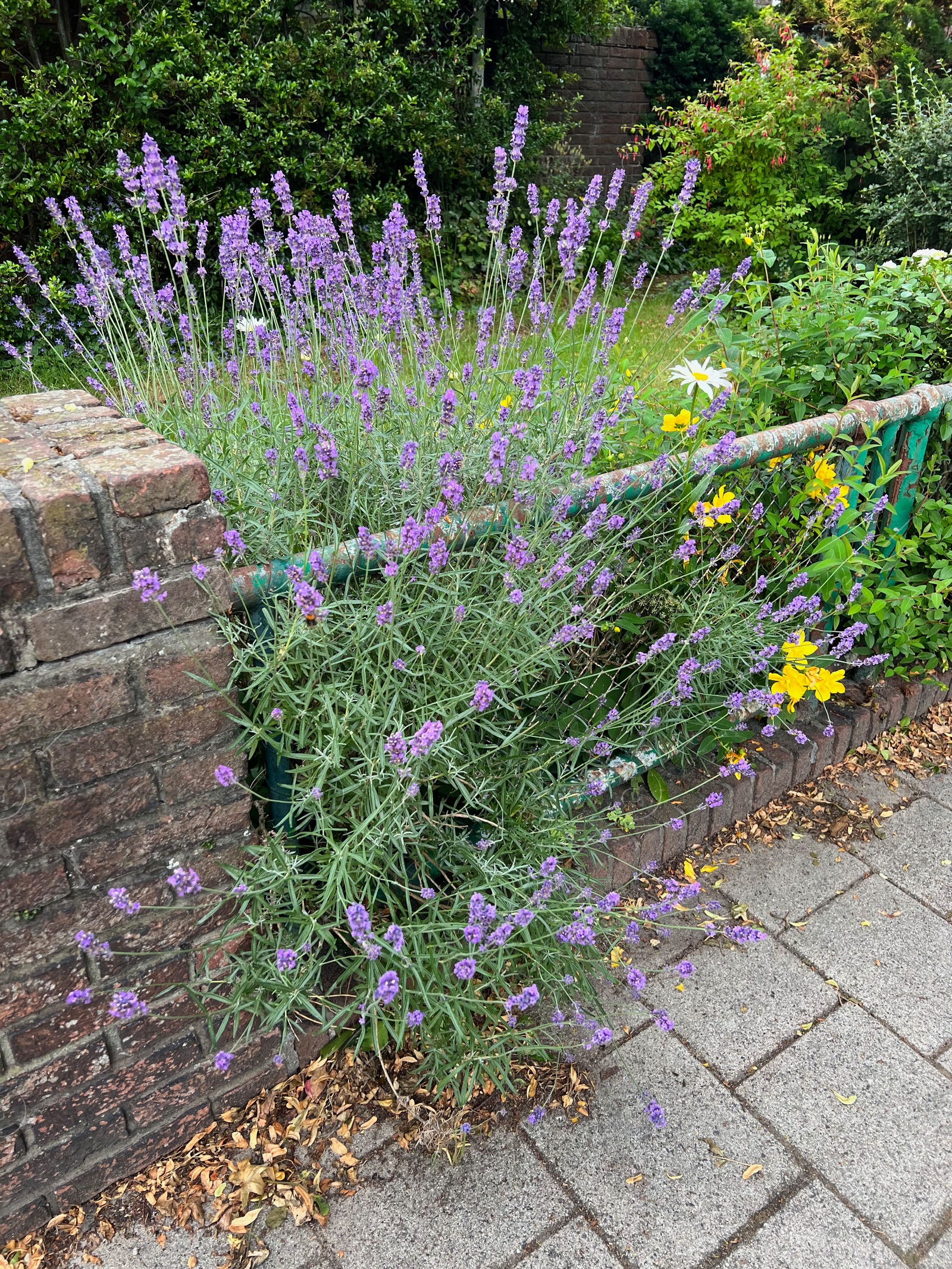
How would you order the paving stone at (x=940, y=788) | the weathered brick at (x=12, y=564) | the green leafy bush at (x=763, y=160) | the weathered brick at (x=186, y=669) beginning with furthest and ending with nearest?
1. the green leafy bush at (x=763, y=160)
2. the paving stone at (x=940, y=788)
3. the weathered brick at (x=186, y=669)
4. the weathered brick at (x=12, y=564)

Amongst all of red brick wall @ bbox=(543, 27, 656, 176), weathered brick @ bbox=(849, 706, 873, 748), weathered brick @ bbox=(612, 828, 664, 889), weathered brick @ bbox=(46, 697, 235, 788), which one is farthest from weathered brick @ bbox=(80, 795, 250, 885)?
red brick wall @ bbox=(543, 27, 656, 176)

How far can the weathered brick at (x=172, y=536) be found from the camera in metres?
1.40

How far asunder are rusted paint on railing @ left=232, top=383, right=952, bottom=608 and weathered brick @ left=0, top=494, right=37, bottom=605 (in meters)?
0.36

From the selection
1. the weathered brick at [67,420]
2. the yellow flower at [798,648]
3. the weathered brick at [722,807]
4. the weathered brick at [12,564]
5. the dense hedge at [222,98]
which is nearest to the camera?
the weathered brick at [12,564]

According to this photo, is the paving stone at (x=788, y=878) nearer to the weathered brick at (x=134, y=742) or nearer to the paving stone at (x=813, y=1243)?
the paving stone at (x=813, y=1243)

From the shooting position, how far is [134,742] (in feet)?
4.90

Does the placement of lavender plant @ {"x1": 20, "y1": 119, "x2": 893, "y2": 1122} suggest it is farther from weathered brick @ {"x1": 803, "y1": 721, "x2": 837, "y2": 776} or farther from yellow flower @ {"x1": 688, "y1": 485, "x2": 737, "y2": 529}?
weathered brick @ {"x1": 803, "y1": 721, "x2": 837, "y2": 776}

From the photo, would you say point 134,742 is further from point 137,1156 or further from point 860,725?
point 860,725

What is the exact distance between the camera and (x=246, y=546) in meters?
1.79

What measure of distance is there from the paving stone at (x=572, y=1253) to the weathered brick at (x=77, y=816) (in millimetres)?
1099

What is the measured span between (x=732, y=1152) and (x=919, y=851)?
124 cm

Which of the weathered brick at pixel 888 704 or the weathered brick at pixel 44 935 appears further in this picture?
the weathered brick at pixel 888 704

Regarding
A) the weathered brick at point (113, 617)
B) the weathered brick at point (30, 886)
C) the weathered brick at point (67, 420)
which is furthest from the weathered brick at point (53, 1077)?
the weathered brick at point (67, 420)

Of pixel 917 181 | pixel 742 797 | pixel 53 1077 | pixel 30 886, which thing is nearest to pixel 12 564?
pixel 30 886
